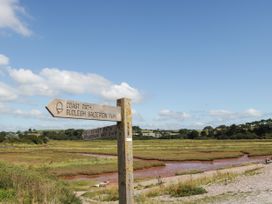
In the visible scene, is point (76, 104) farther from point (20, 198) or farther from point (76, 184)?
point (76, 184)

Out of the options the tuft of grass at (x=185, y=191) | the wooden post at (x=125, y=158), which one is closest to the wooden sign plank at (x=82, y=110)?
the wooden post at (x=125, y=158)

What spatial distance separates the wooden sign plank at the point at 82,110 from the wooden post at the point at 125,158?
14 centimetres

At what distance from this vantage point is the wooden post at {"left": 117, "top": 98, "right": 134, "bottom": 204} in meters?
7.38

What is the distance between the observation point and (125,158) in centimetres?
738

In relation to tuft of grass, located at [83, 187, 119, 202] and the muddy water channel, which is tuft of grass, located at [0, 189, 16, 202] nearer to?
tuft of grass, located at [83, 187, 119, 202]

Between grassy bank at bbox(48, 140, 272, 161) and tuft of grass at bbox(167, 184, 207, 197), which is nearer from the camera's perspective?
tuft of grass at bbox(167, 184, 207, 197)

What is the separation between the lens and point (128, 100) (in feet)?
25.1

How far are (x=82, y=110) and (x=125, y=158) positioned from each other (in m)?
1.12

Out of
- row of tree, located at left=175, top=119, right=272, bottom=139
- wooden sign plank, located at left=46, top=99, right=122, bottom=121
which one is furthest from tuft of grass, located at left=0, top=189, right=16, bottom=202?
row of tree, located at left=175, top=119, right=272, bottom=139

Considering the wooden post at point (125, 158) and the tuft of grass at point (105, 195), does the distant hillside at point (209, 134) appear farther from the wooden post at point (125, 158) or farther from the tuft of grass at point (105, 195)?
the wooden post at point (125, 158)

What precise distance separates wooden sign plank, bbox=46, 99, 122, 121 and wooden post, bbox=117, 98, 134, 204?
0.46 ft

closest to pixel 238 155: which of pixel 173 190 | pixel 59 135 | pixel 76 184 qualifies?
pixel 76 184

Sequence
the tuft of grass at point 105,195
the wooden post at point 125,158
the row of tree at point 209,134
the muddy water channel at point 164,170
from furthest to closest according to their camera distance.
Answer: the row of tree at point 209,134 < the muddy water channel at point 164,170 < the tuft of grass at point 105,195 < the wooden post at point 125,158

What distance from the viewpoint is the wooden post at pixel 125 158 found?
291 inches
